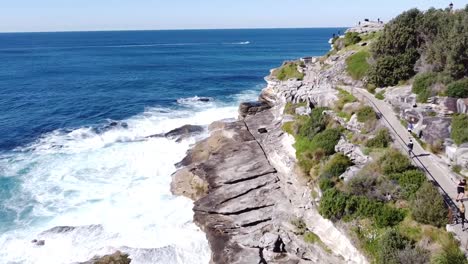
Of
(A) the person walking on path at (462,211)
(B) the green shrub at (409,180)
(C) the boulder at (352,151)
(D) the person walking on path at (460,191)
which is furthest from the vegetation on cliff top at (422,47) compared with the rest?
(A) the person walking on path at (462,211)

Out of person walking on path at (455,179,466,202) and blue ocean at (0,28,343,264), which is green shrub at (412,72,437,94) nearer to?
person walking on path at (455,179,466,202)

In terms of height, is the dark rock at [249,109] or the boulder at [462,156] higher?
the boulder at [462,156]

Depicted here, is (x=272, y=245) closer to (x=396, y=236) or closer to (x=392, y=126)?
(x=396, y=236)

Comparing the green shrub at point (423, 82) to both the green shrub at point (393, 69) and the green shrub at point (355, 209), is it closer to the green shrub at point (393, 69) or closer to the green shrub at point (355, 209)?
the green shrub at point (393, 69)

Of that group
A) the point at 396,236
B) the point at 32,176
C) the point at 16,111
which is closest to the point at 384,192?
the point at 396,236

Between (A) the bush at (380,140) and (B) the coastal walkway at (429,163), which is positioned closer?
(B) the coastal walkway at (429,163)
